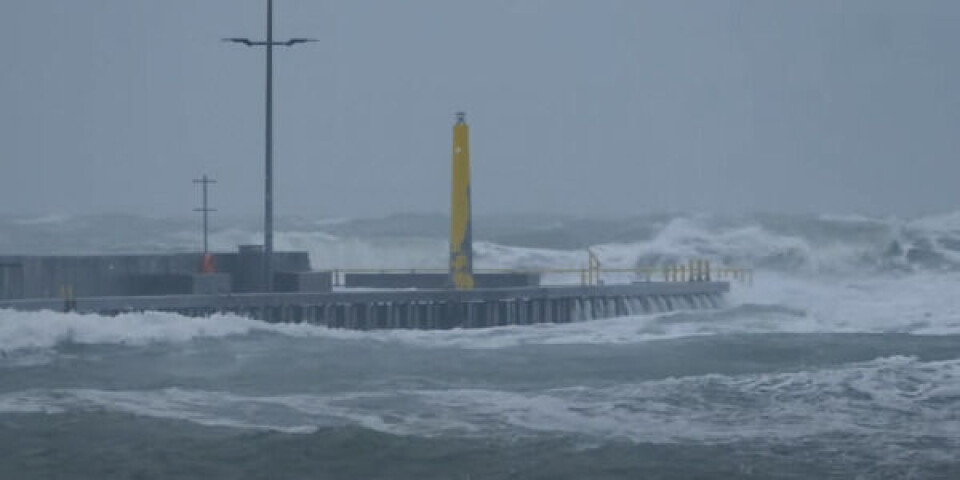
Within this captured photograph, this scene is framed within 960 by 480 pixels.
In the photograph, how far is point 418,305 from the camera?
2894cm

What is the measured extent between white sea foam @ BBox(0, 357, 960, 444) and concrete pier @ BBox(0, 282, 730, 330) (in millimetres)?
6483

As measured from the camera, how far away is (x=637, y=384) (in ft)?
63.8

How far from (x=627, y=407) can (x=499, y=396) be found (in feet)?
5.98

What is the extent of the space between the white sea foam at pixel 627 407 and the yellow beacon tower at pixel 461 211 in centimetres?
1062

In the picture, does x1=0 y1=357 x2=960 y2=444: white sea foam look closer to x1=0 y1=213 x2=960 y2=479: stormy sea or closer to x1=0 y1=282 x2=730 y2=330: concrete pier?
x1=0 y1=213 x2=960 y2=479: stormy sea

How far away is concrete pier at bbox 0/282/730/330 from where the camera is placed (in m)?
25.4

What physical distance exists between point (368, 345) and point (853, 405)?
9652mm

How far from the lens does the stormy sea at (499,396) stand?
1383 cm

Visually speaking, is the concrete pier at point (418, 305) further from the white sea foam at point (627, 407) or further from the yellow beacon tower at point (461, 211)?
the white sea foam at point (627, 407)

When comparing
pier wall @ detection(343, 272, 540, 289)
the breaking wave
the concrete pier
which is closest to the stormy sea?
the concrete pier

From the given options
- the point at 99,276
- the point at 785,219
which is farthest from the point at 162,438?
the point at 785,219

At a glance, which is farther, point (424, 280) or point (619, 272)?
point (619, 272)

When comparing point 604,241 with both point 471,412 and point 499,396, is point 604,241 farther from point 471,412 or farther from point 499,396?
point 471,412

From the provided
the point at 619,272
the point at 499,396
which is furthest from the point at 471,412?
the point at 619,272
